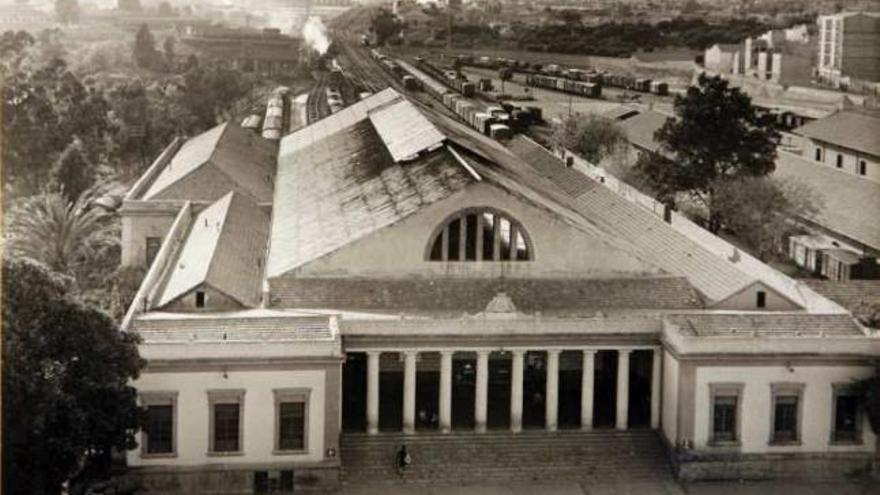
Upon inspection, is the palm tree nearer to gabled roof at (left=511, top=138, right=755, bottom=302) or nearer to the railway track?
gabled roof at (left=511, top=138, right=755, bottom=302)

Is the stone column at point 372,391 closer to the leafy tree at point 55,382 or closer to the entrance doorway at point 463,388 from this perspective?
the entrance doorway at point 463,388

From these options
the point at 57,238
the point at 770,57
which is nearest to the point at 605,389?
the point at 57,238

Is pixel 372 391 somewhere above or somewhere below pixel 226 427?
above

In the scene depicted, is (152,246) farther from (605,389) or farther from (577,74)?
(577,74)

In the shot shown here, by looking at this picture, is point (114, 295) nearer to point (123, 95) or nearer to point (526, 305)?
point (526, 305)

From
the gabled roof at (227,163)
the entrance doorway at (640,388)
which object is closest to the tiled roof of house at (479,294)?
the entrance doorway at (640,388)

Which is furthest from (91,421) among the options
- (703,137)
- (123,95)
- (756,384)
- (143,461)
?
(123,95)
